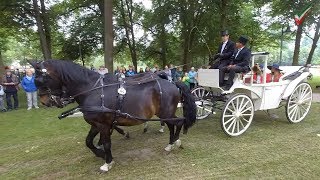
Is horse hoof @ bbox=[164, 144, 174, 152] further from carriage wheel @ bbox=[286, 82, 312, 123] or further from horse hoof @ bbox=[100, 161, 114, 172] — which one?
carriage wheel @ bbox=[286, 82, 312, 123]

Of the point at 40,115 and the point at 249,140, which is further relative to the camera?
the point at 40,115

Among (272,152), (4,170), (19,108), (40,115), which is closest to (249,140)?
(272,152)

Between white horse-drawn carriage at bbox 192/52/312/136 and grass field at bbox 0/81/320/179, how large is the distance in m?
0.35

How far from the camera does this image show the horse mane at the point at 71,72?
4977 mm

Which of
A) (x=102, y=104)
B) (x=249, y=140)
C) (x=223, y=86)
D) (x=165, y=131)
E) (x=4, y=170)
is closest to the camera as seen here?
(x=102, y=104)

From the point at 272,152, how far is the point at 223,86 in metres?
1.98

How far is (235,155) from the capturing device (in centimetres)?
580

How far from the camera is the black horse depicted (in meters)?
4.95

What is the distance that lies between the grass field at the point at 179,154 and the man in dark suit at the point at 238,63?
1353 millimetres

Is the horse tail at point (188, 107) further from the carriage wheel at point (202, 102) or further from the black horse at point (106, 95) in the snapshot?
the carriage wheel at point (202, 102)

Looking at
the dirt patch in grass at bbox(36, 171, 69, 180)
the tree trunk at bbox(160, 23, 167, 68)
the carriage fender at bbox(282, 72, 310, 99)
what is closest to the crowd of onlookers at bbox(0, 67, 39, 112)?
the dirt patch in grass at bbox(36, 171, 69, 180)

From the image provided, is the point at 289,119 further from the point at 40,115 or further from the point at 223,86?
the point at 40,115

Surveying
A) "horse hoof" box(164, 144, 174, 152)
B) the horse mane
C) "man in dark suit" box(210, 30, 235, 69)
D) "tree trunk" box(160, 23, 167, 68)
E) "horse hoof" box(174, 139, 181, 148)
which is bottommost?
"horse hoof" box(164, 144, 174, 152)

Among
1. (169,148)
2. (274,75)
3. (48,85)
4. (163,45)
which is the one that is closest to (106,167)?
(169,148)
